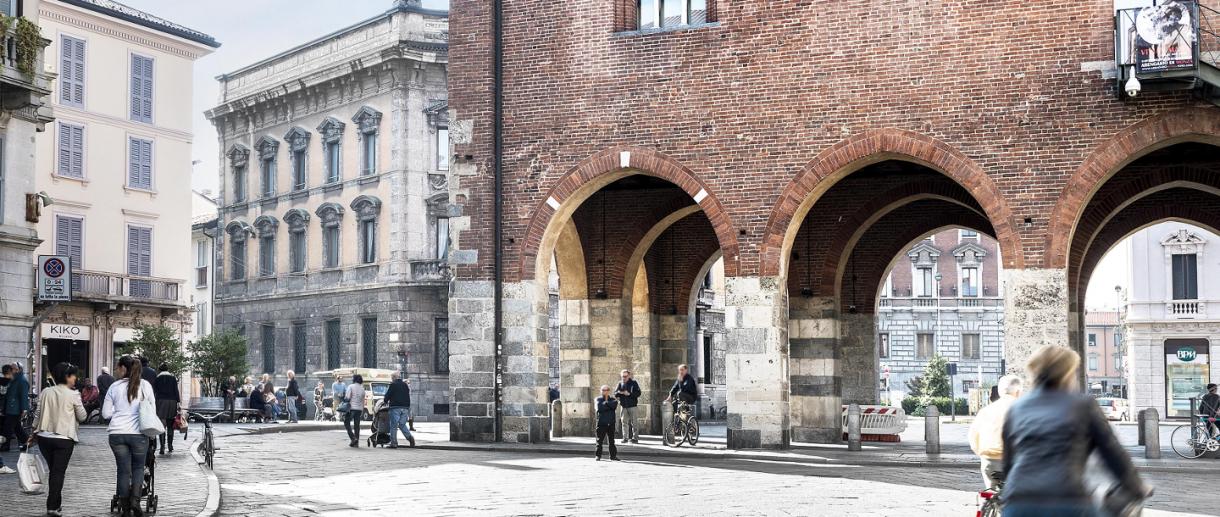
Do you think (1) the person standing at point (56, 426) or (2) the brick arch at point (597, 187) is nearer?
(1) the person standing at point (56, 426)

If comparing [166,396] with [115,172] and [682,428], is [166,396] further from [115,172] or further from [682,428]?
[115,172]

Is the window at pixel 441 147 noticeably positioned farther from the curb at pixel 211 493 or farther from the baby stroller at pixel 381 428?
the curb at pixel 211 493

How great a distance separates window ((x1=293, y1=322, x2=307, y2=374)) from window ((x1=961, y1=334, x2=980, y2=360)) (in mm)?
36063

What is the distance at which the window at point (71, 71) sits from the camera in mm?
37219

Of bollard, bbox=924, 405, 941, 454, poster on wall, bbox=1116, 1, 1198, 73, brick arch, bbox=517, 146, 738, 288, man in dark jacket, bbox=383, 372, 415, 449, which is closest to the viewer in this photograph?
poster on wall, bbox=1116, 1, 1198, 73

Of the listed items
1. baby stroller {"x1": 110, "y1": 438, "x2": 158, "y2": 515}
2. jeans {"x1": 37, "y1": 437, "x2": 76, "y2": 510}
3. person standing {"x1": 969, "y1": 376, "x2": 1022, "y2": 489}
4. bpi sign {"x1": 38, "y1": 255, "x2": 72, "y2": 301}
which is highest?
bpi sign {"x1": 38, "y1": 255, "x2": 72, "y2": 301}

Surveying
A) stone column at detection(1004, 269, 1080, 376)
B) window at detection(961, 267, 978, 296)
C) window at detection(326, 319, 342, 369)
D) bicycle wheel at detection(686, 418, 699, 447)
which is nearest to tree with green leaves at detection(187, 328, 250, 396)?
window at detection(326, 319, 342, 369)

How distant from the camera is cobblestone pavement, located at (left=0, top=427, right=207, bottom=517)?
13.0 metres

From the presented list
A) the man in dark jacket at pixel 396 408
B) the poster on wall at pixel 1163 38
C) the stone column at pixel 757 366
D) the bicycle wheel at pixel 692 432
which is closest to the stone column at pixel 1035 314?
the poster on wall at pixel 1163 38

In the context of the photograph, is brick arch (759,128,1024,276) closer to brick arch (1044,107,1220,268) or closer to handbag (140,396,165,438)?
brick arch (1044,107,1220,268)

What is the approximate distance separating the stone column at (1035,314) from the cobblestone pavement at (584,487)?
2337mm

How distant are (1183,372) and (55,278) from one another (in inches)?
1414

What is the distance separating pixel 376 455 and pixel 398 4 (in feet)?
78.2

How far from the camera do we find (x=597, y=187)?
24219 mm
